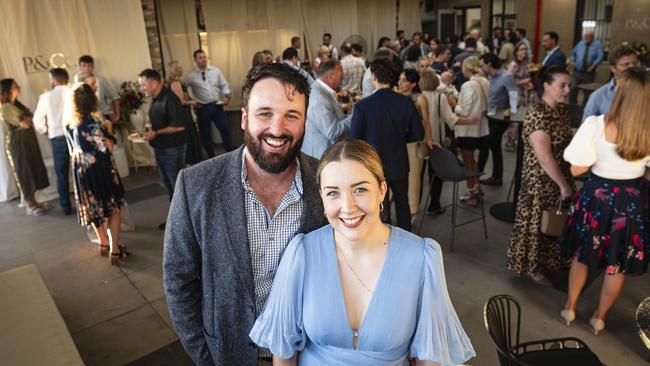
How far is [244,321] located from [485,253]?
3222 millimetres

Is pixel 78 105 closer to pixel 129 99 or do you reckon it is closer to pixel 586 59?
pixel 129 99

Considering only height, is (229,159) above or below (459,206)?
above

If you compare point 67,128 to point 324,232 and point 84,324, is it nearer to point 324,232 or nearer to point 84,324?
point 84,324

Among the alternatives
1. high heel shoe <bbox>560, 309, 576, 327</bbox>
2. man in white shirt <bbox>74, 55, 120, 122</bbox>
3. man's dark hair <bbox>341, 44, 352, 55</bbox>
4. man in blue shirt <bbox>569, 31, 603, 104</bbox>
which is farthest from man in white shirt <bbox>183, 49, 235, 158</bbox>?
man in blue shirt <bbox>569, 31, 603, 104</bbox>

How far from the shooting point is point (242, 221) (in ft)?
5.20

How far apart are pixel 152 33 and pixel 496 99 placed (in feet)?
18.8

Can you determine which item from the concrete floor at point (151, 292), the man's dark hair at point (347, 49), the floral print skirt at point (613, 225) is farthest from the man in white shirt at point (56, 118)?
the floral print skirt at point (613, 225)

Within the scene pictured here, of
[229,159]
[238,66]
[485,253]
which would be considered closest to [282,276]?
[229,159]

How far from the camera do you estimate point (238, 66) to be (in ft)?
33.2

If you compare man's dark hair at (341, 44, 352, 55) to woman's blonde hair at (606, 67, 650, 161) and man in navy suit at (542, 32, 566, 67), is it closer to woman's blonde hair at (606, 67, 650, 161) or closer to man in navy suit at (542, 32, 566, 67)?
man in navy suit at (542, 32, 566, 67)

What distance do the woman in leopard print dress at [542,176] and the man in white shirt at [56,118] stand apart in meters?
4.83

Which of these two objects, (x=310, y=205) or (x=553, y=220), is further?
(x=553, y=220)

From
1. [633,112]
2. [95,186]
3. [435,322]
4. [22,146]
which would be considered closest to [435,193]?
[633,112]

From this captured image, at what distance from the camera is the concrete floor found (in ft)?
10.5
